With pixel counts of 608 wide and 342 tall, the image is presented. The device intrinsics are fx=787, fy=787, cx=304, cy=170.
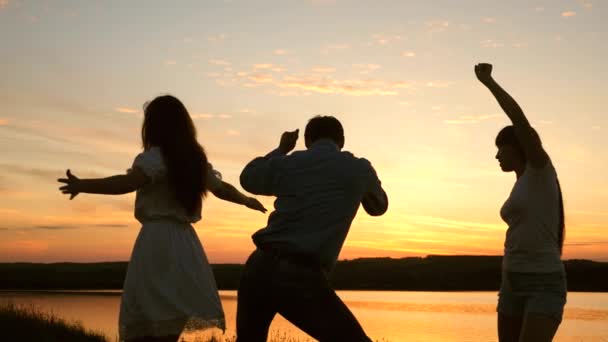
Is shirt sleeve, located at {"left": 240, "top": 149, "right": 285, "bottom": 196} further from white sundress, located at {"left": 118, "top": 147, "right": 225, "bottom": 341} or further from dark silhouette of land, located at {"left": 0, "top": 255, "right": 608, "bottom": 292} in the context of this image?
dark silhouette of land, located at {"left": 0, "top": 255, "right": 608, "bottom": 292}

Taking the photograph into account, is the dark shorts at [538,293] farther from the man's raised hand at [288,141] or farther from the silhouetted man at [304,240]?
the man's raised hand at [288,141]

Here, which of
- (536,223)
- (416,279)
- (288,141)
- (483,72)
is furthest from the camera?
(416,279)

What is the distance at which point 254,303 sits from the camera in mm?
4844

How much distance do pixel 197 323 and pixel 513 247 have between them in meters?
2.24

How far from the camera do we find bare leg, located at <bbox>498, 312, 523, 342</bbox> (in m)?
5.51

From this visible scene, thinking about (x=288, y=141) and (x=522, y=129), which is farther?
(x=522, y=129)

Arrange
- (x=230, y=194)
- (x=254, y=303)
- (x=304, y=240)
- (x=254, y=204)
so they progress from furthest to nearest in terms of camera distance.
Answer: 1. (x=254, y=204)
2. (x=230, y=194)
3. (x=254, y=303)
4. (x=304, y=240)

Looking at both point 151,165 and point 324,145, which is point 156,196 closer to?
point 151,165

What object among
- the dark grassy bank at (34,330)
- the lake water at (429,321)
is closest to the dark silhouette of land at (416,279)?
the lake water at (429,321)

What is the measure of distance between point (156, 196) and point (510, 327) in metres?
2.63

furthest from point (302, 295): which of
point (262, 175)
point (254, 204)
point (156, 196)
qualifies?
point (254, 204)

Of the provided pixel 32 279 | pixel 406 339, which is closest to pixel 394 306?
pixel 406 339

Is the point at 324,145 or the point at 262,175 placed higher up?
the point at 324,145

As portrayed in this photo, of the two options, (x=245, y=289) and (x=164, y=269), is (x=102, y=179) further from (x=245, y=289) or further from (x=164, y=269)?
(x=245, y=289)
